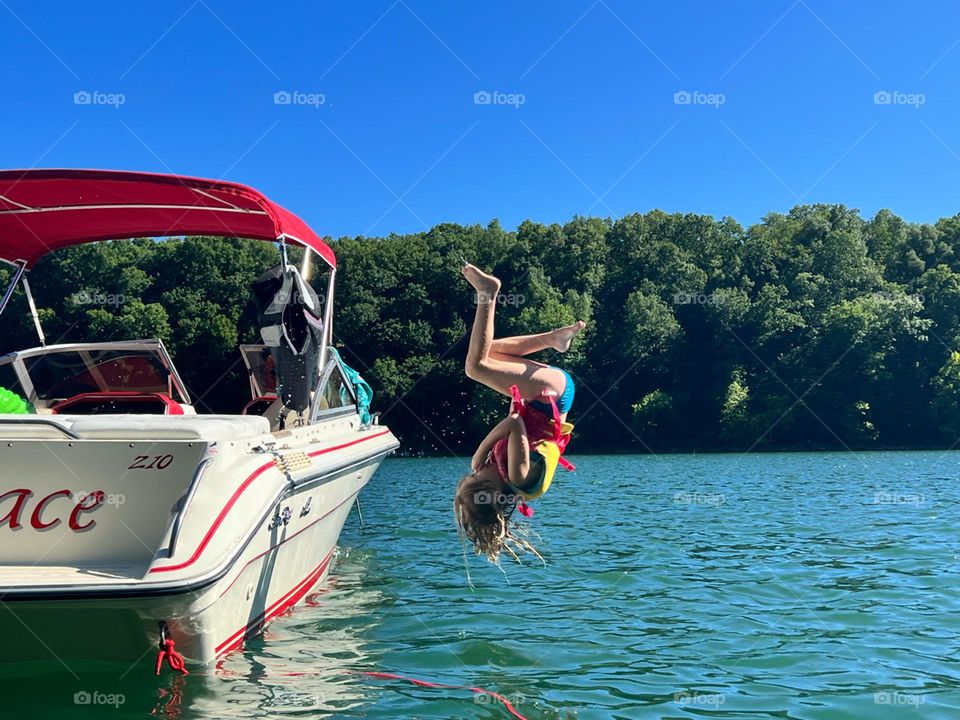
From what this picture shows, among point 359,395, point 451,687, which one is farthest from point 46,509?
point 359,395

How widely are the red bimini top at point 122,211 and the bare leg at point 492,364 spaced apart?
3.72 metres

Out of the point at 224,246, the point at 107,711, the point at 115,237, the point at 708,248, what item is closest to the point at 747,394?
the point at 708,248

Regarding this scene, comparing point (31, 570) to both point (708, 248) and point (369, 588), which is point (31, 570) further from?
point (708, 248)

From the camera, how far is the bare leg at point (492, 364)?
394cm

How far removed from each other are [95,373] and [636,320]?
44.8 m

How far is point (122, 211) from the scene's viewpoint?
333 inches

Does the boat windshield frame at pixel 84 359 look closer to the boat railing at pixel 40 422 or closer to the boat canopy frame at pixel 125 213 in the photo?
the boat canopy frame at pixel 125 213

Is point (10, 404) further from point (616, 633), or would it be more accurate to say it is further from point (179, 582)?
point (616, 633)

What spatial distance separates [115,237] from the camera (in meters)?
8.95

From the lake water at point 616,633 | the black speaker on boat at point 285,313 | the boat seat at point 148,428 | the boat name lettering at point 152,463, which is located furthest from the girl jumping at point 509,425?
the black speaker on boat at point 285,313

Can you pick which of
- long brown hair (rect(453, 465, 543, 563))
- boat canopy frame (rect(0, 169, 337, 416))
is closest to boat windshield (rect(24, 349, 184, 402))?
boat canopy frame (rect(0, 169, 337, 416))

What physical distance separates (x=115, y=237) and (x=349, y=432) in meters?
3.01

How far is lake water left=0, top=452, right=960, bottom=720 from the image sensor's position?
5105 millimetres

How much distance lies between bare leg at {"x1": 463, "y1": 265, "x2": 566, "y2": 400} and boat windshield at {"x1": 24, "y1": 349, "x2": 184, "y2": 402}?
510 cm
